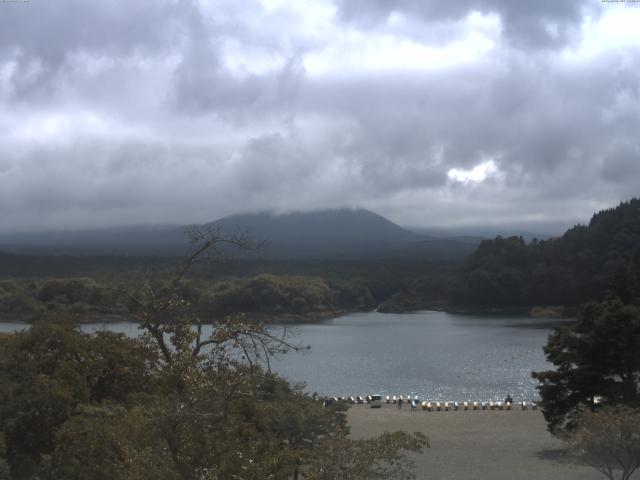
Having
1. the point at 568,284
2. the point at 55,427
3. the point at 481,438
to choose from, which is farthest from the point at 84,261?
the point at 55,427

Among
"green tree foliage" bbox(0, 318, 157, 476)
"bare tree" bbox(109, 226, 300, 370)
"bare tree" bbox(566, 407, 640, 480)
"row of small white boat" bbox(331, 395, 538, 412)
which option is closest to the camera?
"bare tree" bbox(109, 226, 300, 370)

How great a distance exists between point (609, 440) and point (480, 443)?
353 inches

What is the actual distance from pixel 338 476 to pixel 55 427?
18.9 feet

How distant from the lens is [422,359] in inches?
1752

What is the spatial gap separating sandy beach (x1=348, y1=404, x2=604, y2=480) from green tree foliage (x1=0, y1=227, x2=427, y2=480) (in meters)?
8.17

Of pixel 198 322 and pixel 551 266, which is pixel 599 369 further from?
pixel 551 266

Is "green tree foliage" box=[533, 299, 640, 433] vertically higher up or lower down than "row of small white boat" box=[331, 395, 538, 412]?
higher up

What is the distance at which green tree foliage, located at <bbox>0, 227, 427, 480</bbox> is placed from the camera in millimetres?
6199

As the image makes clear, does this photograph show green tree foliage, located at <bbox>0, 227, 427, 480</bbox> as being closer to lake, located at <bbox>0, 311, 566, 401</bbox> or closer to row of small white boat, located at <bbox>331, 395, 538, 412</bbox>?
lake, located at <bbox>0, 311, 566, 401</bbox>

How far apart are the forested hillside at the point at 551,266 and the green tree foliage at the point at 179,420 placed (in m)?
64.2

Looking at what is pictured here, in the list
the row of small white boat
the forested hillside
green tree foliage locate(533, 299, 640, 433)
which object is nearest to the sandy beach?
the row of small white boat

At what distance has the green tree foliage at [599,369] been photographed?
17.7m

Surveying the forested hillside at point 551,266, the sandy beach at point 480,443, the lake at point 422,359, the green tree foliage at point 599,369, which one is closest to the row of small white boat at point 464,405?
the sandy beach at point 480,443

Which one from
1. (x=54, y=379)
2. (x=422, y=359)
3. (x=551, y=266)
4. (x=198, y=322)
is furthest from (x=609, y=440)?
(x=551, y=266)
